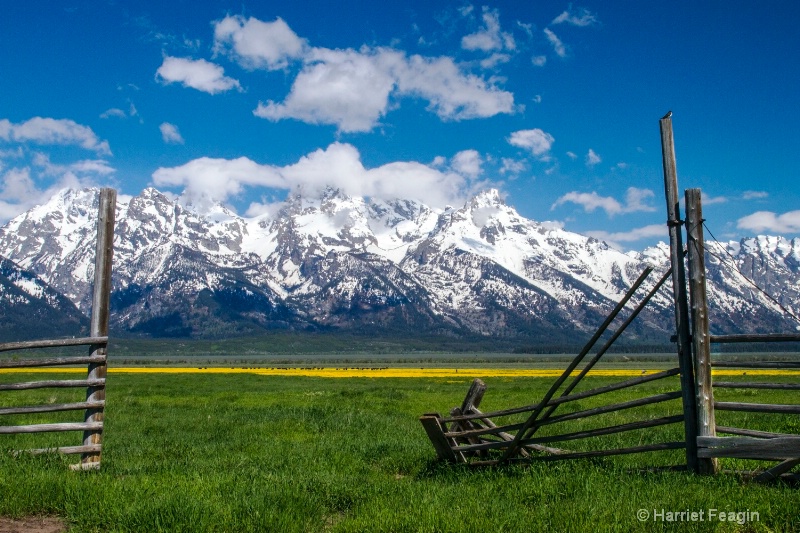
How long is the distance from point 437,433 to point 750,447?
4.46 metres

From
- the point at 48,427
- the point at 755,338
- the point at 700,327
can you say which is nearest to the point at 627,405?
the point at 700,327

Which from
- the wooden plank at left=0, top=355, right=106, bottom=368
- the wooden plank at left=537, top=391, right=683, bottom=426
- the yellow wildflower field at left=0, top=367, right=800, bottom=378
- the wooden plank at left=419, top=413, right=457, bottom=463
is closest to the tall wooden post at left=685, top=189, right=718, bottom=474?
the wooden plank at left=537, top=391, right=683, bottom=426

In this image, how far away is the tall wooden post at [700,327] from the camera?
8.87 metres

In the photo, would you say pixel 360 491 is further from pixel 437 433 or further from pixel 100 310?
pixel 100 310

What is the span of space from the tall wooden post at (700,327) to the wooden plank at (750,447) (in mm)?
163

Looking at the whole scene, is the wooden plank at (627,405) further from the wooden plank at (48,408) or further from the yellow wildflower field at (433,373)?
the yellow wildflower field at (433,373)

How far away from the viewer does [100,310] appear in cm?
1120

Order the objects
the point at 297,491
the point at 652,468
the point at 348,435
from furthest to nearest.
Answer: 1. the point at 348,435
2. the point at 652,468
3. the point at 297,491

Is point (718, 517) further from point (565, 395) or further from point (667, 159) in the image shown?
point (667, 159)

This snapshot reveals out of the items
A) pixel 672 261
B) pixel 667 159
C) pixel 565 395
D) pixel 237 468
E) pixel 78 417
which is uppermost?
pixel 667 159

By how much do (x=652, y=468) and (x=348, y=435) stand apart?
312 inches

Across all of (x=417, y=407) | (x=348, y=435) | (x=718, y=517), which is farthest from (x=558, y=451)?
(x=417, y=407)

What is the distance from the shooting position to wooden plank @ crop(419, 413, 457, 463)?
1055 centimetres

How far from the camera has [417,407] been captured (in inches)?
979
